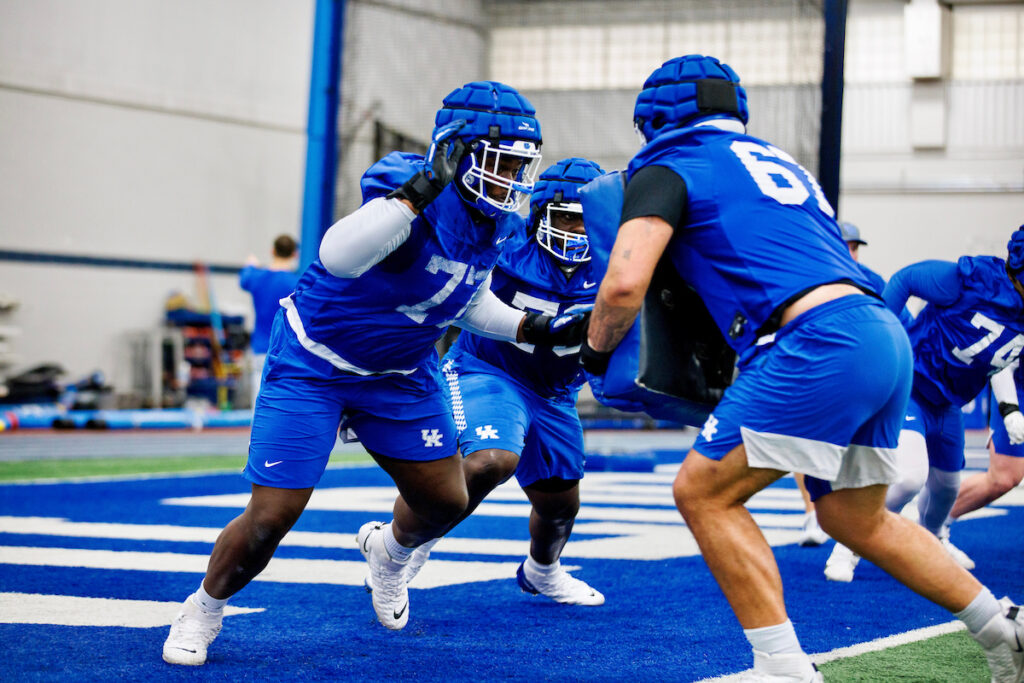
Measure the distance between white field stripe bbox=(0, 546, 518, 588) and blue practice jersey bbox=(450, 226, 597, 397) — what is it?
1.22 m

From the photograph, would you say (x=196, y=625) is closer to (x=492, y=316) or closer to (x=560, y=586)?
(x=492, y=316)

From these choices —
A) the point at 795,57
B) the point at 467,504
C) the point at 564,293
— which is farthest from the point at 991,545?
the point at 795,57

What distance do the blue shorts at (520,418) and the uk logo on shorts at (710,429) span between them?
1821 mm

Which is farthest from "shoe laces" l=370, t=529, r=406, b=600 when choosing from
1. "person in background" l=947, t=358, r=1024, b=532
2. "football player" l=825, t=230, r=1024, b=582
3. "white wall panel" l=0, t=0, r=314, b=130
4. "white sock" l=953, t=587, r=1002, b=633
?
"white wall panel" l=0, t=0, r=314, b=130

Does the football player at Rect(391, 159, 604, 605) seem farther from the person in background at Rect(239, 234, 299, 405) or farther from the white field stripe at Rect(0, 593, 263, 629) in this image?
the person in background at Rect(239, 234, 299, 405)

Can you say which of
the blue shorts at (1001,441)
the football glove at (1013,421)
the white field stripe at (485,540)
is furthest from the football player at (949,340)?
the white field stripe at (485,540)

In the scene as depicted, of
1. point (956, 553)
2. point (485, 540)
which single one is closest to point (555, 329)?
point (485, 540)

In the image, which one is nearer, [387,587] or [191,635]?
[191,635]

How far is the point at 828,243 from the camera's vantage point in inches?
131

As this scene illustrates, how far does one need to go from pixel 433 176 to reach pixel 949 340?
3.39 m

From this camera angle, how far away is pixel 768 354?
3.18 m

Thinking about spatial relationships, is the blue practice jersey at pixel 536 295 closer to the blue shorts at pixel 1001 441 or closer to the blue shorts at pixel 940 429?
the blue shorts at pixel 940 429

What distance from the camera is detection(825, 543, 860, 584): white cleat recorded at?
19.5 feet

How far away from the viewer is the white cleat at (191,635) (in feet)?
13.2
